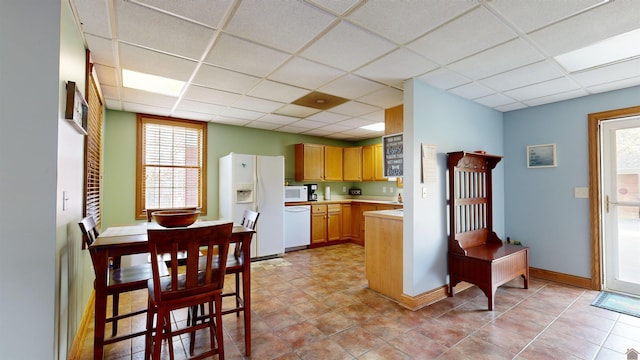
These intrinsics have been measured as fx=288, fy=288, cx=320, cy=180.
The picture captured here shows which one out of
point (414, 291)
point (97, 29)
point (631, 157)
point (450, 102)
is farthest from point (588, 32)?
point (97, 29)

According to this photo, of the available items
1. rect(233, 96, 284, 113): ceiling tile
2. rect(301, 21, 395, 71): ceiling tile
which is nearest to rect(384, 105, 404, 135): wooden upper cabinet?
rect(301, 21, 395, 71): ceiling tile

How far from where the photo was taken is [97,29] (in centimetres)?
205

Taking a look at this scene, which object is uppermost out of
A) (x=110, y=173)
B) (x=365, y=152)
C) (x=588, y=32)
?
(x=588, y=32)

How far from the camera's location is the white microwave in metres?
5.64

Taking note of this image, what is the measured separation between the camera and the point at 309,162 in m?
6.01

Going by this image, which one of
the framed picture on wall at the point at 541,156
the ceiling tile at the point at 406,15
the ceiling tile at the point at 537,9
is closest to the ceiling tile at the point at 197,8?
the ceiling tile at the point at 406,15

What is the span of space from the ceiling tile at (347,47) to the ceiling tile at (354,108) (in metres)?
1.25

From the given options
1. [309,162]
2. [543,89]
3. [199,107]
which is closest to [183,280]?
[199,107]

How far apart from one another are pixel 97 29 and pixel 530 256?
5.34 metres

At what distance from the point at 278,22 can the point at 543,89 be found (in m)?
3.12

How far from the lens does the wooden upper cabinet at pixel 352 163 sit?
641 cm

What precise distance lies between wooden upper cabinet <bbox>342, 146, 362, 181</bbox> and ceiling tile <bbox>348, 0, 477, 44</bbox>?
4.33 meters

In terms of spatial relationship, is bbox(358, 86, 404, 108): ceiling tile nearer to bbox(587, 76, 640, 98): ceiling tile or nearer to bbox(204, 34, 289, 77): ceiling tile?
bbox(204, 34, 289, 77): ceiling tile

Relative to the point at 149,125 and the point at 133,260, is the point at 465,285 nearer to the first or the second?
the point at 133,260
